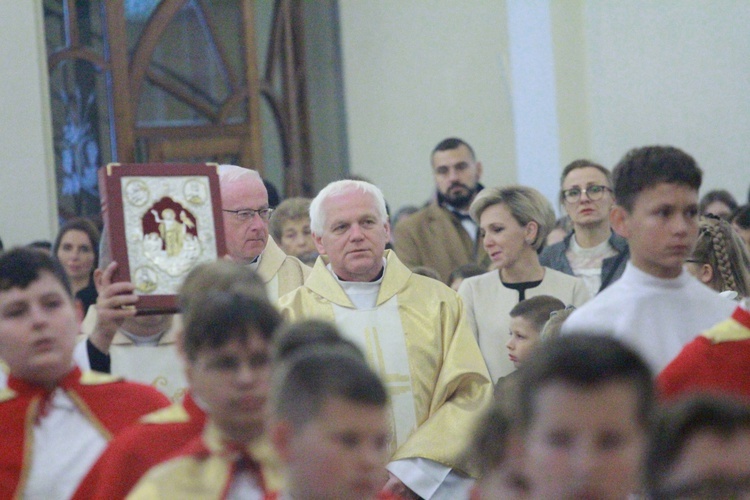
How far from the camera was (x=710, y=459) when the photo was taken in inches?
105

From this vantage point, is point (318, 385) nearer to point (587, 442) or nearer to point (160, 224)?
point (587, 442)

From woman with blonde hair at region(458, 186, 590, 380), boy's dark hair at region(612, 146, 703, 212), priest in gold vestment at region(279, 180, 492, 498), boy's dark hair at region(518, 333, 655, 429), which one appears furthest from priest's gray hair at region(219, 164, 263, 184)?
boy's dark hair at region(518, 333, 655, 429)

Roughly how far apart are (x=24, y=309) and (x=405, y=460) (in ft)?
6.23

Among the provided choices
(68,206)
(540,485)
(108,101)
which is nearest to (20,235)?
(68,206)

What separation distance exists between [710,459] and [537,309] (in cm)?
276

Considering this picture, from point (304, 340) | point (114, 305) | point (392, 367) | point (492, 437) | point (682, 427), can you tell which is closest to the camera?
point (682, 427)

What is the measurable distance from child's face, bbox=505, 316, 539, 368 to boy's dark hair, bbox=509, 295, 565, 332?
17mm

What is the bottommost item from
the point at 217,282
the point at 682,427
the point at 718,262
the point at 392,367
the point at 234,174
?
the point at 392,367

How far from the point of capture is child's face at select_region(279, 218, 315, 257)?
7.65m

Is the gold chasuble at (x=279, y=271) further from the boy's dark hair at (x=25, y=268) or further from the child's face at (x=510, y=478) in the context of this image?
the child's face at (x=510, y=478)

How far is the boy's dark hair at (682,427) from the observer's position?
2668 millimetres

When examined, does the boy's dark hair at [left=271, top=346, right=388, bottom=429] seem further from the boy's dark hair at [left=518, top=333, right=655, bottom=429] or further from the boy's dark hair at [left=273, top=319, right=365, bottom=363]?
the boy's dark hair at [left=518, top=333, right=655, bottom=429]

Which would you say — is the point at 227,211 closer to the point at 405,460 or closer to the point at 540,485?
the point at 405,460

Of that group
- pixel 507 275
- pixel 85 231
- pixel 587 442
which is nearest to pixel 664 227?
pixel 587 442
